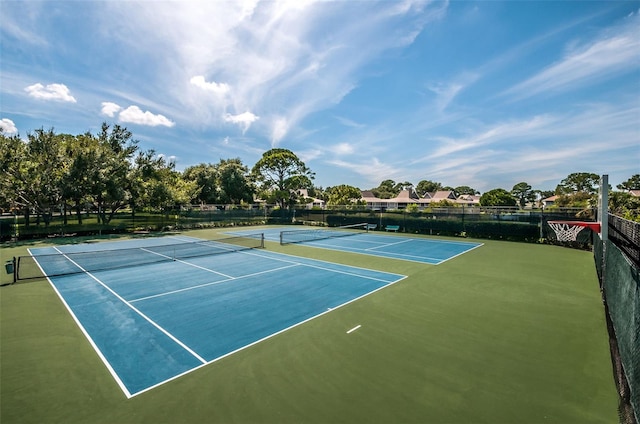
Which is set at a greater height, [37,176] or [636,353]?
[37,176]

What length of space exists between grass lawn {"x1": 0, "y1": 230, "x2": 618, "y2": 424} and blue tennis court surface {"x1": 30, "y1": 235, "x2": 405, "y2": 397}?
0.38m

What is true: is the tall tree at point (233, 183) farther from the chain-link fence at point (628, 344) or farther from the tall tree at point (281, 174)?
the chain-link fence at point (628, 344)

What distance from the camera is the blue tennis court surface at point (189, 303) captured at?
563cm

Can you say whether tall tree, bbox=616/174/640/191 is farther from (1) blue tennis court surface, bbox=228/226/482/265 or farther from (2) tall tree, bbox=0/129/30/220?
(2) tall tree, bbox=0/129/30/220

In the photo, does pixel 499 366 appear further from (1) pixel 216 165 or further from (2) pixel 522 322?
(1) pixel 216 165

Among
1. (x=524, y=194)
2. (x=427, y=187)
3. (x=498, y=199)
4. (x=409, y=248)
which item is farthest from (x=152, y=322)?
(x=427, y=187)

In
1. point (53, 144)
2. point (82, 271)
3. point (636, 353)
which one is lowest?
point (82, 271)

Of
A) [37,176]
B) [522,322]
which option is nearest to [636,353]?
[522,322]

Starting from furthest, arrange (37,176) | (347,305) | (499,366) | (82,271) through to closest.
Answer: (37,176)
(82,271)
(347,305)
(499,366)

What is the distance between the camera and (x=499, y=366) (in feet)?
16.9

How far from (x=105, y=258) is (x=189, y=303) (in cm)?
957

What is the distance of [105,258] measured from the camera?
14.9 meters

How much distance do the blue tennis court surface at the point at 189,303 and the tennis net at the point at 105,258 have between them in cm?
23

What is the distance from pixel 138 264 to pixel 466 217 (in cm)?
2359
